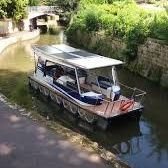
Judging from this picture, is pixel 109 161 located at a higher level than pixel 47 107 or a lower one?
higher

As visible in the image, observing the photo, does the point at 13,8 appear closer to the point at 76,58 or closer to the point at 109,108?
the point at 76,58

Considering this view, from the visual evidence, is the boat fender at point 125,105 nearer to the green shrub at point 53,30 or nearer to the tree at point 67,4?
the green shrub at point 53,30

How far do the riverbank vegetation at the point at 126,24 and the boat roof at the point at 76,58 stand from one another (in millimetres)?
6658

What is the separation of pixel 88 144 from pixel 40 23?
41981mm

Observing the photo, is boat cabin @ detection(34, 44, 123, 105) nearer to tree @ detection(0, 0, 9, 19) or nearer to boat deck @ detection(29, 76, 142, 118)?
boat deck @ detection(29, 76, 142, 118)

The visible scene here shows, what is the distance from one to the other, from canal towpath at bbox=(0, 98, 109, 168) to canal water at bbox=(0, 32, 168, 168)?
2.72m

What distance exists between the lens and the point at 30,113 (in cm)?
1530

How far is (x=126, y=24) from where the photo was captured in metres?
29.4

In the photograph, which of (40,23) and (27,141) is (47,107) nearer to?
(27,141)

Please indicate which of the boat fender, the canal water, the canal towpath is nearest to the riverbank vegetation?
the canal water

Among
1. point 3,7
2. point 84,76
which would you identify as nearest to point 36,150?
point 84,76

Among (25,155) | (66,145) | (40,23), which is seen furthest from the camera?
(40,23)

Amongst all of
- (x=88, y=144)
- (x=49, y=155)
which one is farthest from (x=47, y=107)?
(x=49, y=155)

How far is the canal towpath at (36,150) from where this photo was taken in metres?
10.7
